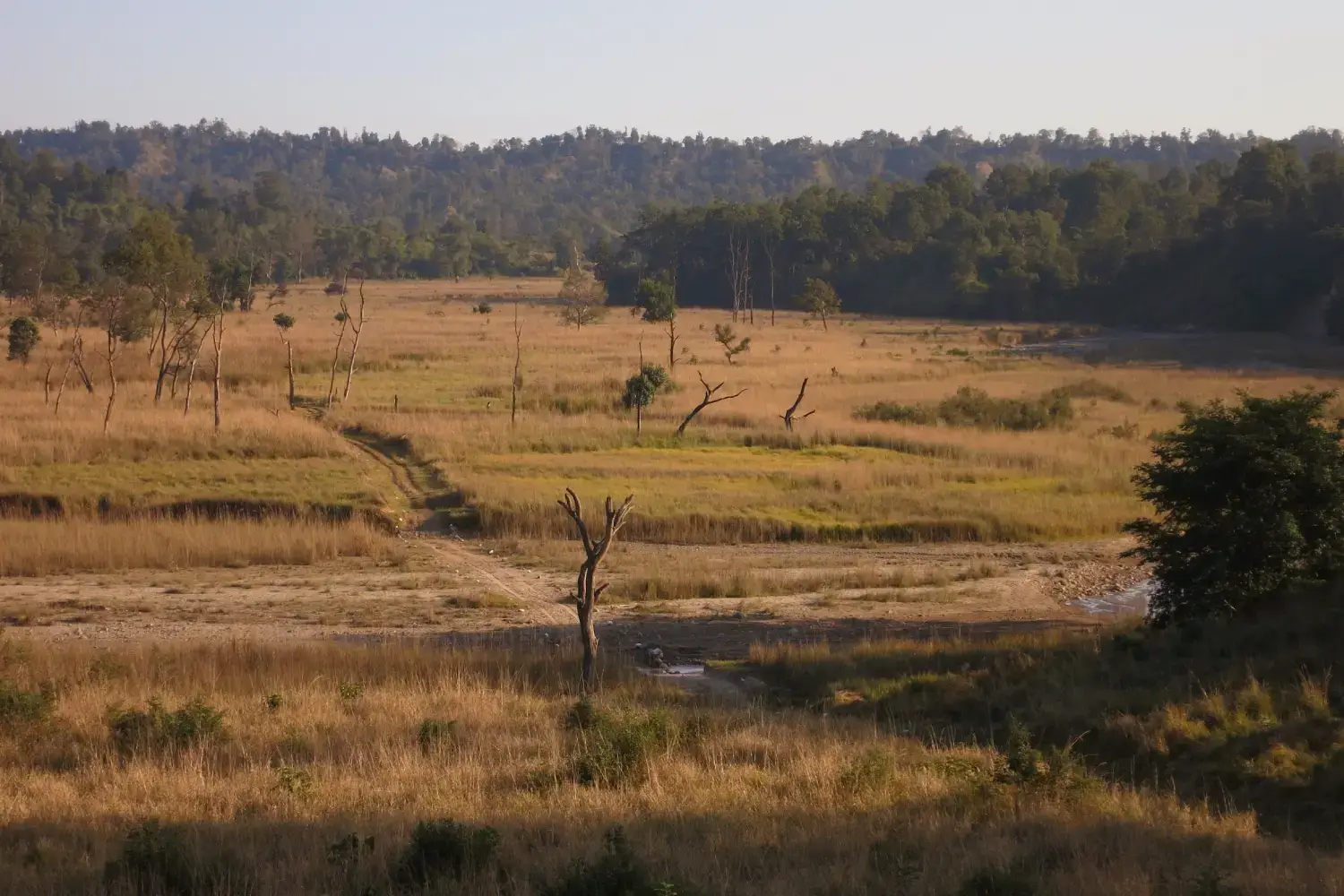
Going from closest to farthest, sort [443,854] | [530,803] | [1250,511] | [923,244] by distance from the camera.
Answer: [443,854] → [530,803] → [1250,511] → [923,244]

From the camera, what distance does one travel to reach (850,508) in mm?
31328

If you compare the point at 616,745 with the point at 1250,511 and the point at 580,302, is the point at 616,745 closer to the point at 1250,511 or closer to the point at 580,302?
the point at 1250,511

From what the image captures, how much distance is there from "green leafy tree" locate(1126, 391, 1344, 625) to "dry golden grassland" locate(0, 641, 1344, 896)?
5.85m

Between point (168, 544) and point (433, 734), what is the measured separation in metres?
16.1

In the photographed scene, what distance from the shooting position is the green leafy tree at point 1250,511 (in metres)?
16.6

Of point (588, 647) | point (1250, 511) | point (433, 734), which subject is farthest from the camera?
point (1250, 511)

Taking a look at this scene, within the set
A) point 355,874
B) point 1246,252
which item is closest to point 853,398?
point 355,874

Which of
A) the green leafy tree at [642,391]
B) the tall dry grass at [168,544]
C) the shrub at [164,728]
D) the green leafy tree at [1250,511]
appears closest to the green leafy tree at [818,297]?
the green leafy tree at [642,391]

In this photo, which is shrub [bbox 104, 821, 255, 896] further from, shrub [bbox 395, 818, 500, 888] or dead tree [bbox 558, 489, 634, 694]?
dead tree [bbox 558, 489, 634, 694]

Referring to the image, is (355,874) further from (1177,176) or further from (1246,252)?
(1177,176)

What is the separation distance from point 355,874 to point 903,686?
30.1 feet

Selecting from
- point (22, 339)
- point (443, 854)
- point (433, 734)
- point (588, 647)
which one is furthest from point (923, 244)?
point (443, 854)

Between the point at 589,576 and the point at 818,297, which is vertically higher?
the point at 818,297

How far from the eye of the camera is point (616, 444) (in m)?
39.2
